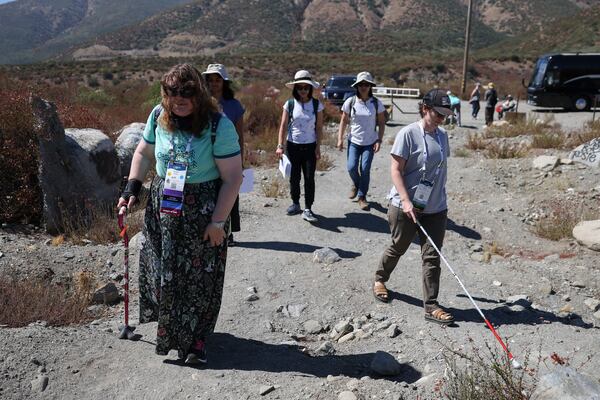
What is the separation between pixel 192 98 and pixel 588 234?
15.6 feet

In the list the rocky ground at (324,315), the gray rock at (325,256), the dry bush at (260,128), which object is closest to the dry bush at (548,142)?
the rocky ground at (324,315)

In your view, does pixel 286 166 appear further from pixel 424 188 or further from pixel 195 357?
pixel 195 357

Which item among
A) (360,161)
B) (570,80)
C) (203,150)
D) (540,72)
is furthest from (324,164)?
(570,80)

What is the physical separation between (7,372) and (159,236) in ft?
3.98

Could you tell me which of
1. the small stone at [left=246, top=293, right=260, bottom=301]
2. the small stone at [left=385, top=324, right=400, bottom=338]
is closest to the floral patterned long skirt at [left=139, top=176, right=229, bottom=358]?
the small stone at [left=246, top=293, right=260, bottom=301]

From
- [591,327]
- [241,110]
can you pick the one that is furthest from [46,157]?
[591,327]

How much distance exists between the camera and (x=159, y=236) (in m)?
3.27

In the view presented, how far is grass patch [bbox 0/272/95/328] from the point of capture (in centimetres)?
397

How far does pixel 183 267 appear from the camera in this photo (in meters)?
3.21

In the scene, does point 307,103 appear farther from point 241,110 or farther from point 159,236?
point 159,236

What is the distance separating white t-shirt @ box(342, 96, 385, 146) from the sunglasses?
380 cm

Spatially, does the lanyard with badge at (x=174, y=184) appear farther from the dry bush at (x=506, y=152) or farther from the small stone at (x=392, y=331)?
the dry bush at (x=506, y=152)

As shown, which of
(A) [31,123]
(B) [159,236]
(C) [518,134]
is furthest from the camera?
(C) [518,134]

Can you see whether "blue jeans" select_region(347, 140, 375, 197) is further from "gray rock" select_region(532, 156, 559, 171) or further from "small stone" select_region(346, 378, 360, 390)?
"small stone" select_region(346, 378, 360, 390)
